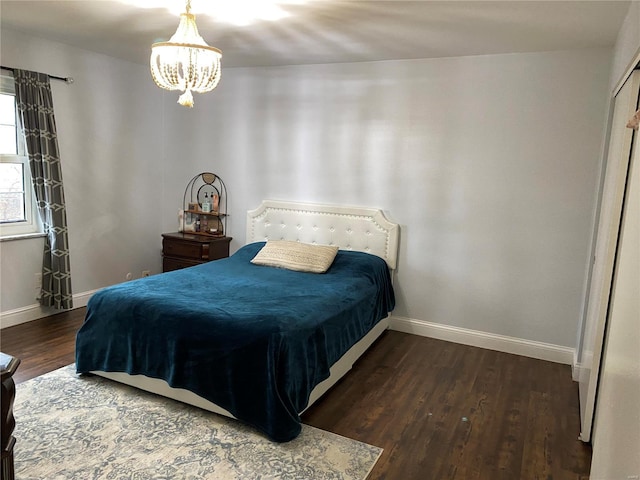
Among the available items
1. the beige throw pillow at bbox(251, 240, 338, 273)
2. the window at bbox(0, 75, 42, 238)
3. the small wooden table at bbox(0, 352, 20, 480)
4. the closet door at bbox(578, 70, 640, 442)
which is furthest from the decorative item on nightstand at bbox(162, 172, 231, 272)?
the closet door at bbox(578, 70, 640, 442)

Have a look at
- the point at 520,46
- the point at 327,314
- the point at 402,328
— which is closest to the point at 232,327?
the point at 327,314

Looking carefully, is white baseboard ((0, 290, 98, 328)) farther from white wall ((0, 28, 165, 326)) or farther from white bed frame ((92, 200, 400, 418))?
white bed frame ((92, 200, 400, 418))

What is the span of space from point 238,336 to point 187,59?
1.48 m

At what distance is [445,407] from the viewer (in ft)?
9.73

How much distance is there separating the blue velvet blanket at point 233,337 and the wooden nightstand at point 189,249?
1.26 metres

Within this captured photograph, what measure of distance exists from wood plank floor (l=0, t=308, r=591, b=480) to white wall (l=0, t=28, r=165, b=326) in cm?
63

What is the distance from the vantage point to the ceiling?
2.75m

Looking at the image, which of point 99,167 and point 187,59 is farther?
point 99,167

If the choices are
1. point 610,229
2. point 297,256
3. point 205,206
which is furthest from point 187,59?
point 205,206

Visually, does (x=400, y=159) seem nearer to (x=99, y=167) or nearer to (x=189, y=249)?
(x=189, y=249)

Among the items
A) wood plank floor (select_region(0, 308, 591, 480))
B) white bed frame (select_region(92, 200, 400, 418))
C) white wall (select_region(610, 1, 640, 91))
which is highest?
white wall (select_region(610, 1, 640, 91))

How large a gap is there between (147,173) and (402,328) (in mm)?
3154

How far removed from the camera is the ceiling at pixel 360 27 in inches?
108

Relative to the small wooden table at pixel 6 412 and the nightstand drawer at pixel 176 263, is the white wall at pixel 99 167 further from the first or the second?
the small wooden table at pixel 6 412
